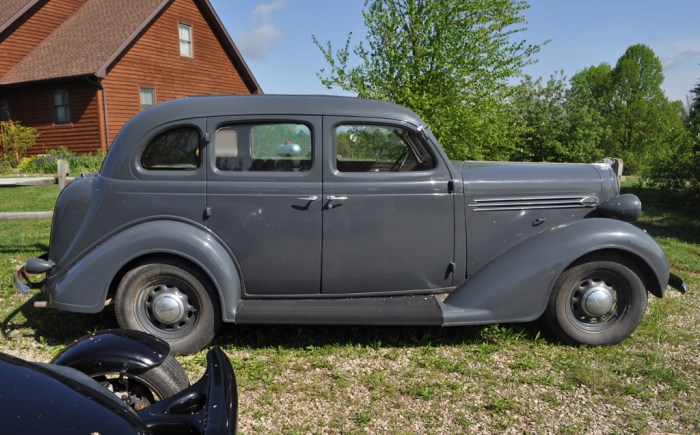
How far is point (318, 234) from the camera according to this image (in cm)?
395

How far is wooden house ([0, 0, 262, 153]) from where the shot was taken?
18.0 meters

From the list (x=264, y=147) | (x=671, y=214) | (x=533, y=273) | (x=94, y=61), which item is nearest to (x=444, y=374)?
(x=533, y=273)

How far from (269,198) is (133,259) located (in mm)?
1106

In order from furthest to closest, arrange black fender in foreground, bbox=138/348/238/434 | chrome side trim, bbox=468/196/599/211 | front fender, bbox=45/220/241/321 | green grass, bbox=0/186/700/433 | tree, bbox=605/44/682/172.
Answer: tree, bbox=605/44/682/172, chrome side trim, bbox=468/196/599/211, front fender, bbox=45/220/241/321, green grass, bbox=0/186/700/433, black fender in foreground, bbox=138/348/238/434

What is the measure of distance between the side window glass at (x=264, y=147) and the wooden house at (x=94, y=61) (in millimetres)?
15403

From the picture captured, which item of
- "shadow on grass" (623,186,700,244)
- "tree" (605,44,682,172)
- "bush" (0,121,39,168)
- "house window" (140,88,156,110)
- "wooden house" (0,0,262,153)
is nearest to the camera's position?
"shadow on grass" (623,186,700,244)

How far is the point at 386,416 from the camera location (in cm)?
318

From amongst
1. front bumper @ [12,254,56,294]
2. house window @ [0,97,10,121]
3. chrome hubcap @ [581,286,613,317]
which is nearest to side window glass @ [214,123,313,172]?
front bumper @ [12,254,56,294]

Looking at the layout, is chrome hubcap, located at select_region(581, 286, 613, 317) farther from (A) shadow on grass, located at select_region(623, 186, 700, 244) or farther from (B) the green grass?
(A) shadow on grass, located at select_region(623, 186, 700, 244)

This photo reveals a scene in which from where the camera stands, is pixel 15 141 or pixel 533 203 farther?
pixel 15 141

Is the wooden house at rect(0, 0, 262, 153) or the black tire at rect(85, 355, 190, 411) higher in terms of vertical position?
the wooden house at rect(0, 0, 262, 153)

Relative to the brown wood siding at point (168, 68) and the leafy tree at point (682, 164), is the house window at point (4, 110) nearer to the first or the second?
the brown wood siding at point (168, 68)

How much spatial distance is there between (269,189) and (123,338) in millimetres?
1667

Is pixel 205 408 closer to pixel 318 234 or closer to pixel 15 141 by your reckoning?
pixel 318 234
